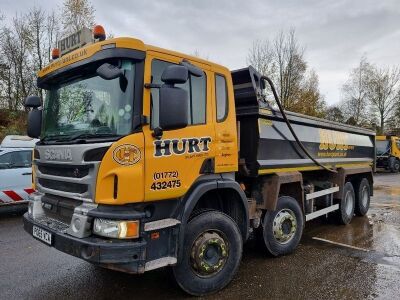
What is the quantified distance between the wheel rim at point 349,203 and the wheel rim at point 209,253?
4.58 metres

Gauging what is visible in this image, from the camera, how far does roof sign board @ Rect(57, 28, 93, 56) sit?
425 cm

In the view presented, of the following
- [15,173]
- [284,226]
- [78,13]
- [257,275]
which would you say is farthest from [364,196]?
[78,13]

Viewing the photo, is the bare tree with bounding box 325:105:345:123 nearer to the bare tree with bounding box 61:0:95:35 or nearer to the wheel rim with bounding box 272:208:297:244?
the bare tree with bounding box 61:0:95:35

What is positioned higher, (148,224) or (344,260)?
(148,224)

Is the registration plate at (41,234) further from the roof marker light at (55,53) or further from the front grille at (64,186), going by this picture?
the roof marker light at (55,53)

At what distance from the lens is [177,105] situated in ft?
11.3

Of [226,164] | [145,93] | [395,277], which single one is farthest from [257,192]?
[145,93]

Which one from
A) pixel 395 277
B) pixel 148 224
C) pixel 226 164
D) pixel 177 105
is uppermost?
pixel 177 105

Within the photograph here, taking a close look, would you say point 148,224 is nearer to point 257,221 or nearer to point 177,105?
point 177,105

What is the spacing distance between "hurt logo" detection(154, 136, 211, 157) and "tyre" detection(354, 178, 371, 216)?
19.0 feet

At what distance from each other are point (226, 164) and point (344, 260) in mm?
2519

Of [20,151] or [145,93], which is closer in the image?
[145,93]

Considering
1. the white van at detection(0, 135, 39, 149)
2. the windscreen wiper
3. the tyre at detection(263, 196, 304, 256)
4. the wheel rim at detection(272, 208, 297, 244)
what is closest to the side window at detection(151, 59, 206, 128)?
the windscreen wiper

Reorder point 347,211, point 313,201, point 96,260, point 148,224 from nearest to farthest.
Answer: point 96,260 < point 148,224 < point 313,201 < point 347,211
